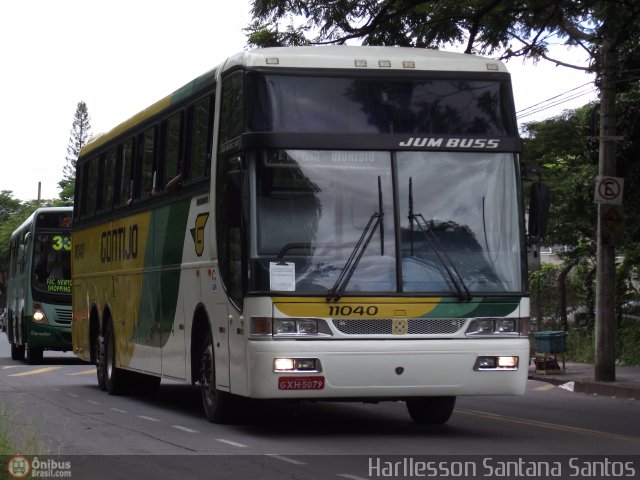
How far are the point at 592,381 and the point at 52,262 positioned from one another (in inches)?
548

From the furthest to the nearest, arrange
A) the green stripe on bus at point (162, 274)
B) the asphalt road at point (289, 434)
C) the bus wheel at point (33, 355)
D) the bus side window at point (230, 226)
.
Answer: the bus wheel at point (33, 355)
the green stripe on bus at point (162, 274)
the bus side window at point (230, 226)
the asphalt road at point (289, 434)

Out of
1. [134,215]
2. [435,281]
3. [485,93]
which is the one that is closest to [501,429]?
[435,281]

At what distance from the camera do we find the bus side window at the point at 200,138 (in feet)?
48.4

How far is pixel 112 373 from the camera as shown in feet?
66.7

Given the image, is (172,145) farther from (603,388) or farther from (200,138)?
(603,388)

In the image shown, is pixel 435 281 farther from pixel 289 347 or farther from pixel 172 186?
pixel 172 186

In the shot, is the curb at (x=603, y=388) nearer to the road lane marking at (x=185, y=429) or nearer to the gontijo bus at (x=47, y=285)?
the road lane marking at (x=185, y=429)

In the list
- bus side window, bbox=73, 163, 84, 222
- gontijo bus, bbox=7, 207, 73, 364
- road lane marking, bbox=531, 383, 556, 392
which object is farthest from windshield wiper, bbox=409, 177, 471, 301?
gontijo bus, bbox=7, 207, 73, 364

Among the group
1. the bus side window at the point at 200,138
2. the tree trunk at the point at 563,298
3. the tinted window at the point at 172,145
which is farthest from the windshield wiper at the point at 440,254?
the tree trunk at the point at 563,298

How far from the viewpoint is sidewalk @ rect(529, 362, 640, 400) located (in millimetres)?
21297

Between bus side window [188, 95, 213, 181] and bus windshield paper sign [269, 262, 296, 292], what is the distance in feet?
7.48

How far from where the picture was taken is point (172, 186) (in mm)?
16281

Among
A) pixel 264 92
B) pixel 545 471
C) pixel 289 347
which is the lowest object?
pixel 545 471

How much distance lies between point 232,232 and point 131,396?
7562 millimetres
